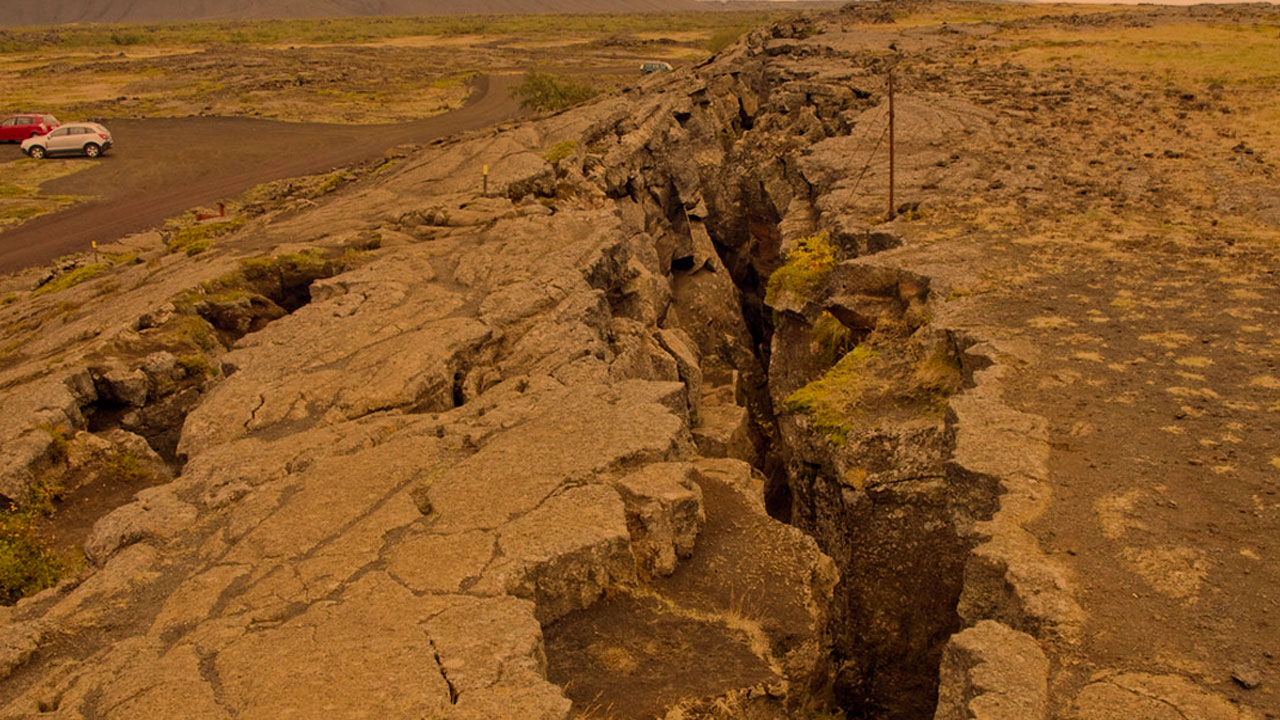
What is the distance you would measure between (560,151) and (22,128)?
35.7 meters

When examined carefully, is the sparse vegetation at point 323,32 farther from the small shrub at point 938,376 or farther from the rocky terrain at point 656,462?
the small shrub at point 938,376

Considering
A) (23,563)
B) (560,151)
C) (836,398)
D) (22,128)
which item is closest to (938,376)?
(836,398)

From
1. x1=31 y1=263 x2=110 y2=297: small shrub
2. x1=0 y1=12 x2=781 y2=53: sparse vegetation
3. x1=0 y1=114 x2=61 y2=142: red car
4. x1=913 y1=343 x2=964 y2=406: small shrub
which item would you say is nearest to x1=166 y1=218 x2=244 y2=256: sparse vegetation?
x1=31 y1=263 x2=110 y2=297: small shrub

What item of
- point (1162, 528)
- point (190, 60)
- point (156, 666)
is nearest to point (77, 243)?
point (156, 666)

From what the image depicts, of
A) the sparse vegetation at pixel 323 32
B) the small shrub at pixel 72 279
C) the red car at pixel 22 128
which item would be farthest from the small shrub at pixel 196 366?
the sparse vegetation at pixel 323 32

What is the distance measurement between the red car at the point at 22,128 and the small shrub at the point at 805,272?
137 ft

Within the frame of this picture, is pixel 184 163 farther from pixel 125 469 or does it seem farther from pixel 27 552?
pixel 27 552

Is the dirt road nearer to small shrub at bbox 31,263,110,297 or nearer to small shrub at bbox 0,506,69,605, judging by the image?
small shrub at bbox 31,263,110,297

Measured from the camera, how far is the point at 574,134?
2433 cm

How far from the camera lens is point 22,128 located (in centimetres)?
4281

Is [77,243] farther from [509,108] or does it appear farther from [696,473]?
[509,108]

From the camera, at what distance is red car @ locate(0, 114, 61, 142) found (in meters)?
42.7

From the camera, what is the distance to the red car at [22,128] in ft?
140

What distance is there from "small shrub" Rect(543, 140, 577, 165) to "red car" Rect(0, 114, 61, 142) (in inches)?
1333
